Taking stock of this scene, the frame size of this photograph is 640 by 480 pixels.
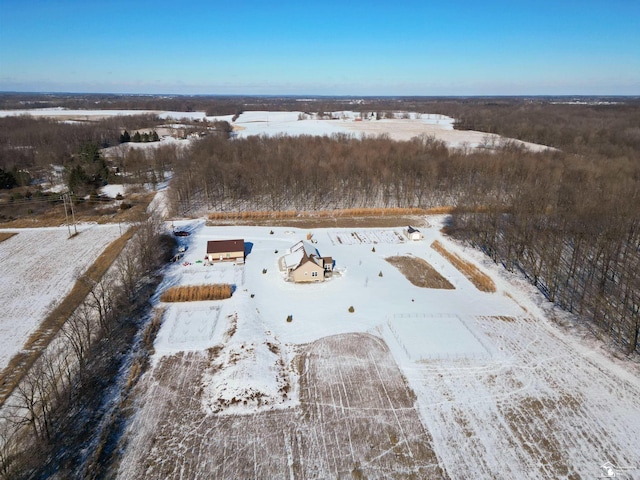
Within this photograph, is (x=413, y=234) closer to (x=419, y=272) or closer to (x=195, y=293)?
(x=419, y=272)

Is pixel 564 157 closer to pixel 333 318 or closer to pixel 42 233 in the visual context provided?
pixel 333 318

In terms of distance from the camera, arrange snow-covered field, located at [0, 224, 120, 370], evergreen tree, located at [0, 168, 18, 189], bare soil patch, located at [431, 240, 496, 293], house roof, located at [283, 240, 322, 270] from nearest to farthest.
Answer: snow-covered field, located at [0, 224, 120, 370]
bare soil patch, located at [431, 240, 496, 293]
house roof, located at [283, 240, 322, 270]
evergreen tree, located at [0, 168, 18, 189]

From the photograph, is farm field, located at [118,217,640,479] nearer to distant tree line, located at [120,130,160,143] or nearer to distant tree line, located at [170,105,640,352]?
distant tree line, located at [170,105,640,352]

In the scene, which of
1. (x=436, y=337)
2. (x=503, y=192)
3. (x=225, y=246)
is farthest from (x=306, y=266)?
(x=503, y=192)

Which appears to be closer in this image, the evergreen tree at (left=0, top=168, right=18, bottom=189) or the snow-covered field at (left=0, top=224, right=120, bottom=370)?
the snow-covered field at (left=0, top=224, right=120, bottom=370)

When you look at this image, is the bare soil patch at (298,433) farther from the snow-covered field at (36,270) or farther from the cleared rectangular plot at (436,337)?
the snow-covered field at (36,270)

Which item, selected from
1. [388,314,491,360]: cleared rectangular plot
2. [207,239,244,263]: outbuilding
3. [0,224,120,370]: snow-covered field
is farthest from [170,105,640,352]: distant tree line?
[207,239,244,263]: outbuilding

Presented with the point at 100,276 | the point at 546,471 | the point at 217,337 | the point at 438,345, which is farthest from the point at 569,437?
the point at 100,276
